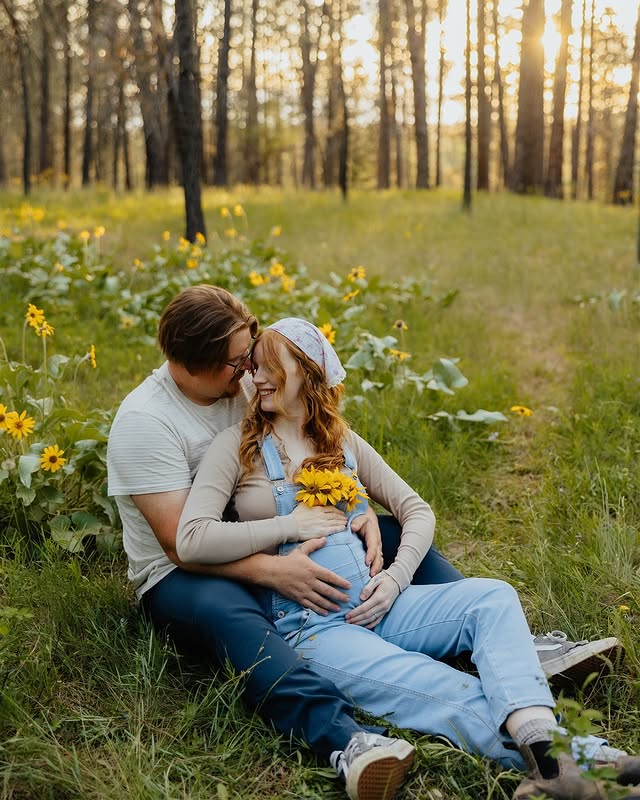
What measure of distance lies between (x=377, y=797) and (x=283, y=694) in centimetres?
38

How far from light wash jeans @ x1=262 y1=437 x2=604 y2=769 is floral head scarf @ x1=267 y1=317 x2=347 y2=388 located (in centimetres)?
32

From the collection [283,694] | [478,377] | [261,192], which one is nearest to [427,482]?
[478,377]

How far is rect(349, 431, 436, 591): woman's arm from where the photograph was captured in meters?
2.69

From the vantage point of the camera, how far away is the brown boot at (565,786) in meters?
1.93

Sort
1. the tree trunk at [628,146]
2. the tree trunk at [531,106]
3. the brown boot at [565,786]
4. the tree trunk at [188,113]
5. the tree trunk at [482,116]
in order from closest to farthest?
1. the brown boot at [565,786]
2. the tree trunk at [188,113]
3. the tree trunk at [482,116]
4. the tree trunk at [628,146]
5. the tree trunk at [531,106]

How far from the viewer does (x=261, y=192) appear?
1594 centimetres

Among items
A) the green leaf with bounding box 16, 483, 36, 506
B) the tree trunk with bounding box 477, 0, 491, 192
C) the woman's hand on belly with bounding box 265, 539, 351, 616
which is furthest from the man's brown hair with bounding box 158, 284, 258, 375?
the tree trunk with bounding box 477, 0, 491, 192

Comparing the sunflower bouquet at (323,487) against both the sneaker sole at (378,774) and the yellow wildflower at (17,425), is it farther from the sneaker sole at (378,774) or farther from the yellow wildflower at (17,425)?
the yellow wildflower at (17,425)

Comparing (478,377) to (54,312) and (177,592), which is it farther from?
(54,312)

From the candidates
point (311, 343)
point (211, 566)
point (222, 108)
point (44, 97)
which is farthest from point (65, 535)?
point (44, 97)

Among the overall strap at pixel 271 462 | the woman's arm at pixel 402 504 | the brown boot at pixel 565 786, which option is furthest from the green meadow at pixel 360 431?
the overall strap at pixel 271 462

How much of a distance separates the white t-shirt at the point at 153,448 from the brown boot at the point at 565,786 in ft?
4.21

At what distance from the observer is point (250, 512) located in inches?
105

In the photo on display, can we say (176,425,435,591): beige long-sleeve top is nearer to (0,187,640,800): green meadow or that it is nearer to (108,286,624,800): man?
(108,286,624,800): man
